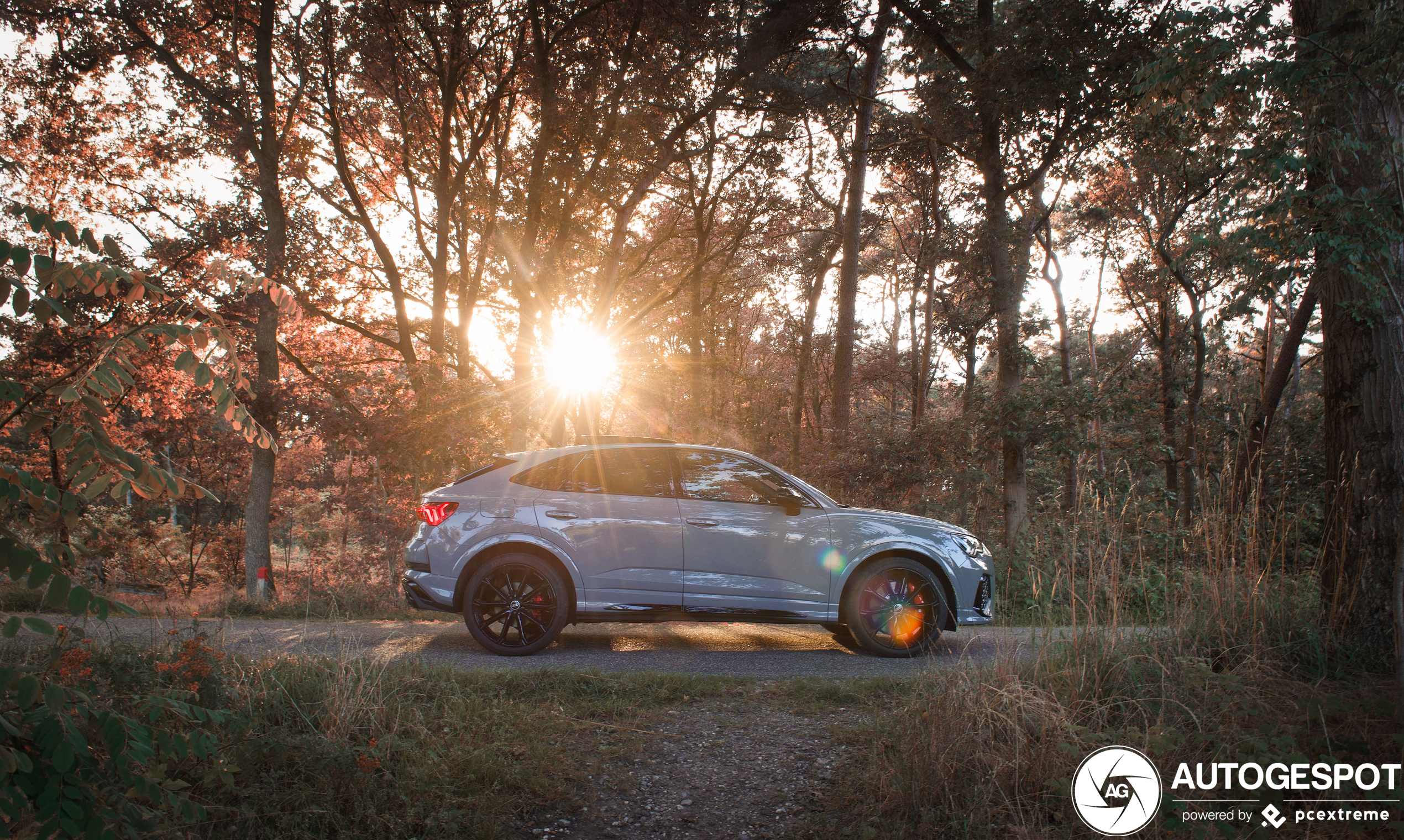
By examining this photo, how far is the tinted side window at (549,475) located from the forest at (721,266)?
2398mm

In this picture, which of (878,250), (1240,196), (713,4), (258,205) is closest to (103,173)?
(258,205)

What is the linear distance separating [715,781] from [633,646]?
10.4ft

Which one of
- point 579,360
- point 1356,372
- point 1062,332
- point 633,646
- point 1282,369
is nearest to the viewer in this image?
point 1356,372

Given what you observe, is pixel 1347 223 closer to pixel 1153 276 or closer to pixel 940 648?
pixel 940 648

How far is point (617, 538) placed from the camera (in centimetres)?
607

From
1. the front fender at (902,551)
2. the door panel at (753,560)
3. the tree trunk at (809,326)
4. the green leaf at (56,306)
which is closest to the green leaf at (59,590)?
the green leaf at (56,306)

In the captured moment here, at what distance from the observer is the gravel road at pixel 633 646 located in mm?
5254

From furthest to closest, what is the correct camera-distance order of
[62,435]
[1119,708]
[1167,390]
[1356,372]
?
[1167,390] → [1356,372] → [1119,708] → [62,435]

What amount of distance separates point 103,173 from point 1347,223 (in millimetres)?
19774

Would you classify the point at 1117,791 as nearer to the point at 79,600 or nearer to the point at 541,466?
the point at 79,600

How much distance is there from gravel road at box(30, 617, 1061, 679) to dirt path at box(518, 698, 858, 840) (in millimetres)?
1001

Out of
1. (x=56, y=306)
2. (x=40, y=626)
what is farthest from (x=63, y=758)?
(x=56, y=306)

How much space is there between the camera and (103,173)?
1525 cm

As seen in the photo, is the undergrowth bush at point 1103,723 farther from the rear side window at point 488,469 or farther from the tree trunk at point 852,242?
the tree trunk at point 852,242
